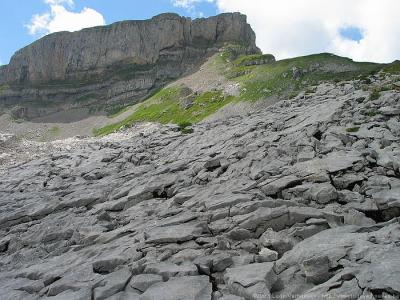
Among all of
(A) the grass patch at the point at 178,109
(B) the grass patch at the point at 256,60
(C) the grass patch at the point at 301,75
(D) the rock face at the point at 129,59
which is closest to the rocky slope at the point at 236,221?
(C) the grass patch at the point at 301,75

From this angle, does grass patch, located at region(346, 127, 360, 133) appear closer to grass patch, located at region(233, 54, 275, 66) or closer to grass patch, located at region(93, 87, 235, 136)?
grass patch, located at region(93, 87, 235, 136)

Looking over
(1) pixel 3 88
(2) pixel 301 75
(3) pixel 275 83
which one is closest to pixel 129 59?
(1) pixel 3 88

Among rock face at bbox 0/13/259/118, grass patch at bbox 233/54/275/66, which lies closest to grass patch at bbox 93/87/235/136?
grass patch at bbox 233/54/275/66

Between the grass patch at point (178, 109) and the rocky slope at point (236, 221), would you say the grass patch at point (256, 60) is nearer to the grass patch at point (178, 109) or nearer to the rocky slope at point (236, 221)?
the grass patch at point (178, 109)

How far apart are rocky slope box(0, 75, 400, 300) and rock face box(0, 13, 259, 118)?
5983 inches

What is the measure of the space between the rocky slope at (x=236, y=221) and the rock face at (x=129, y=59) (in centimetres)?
15197

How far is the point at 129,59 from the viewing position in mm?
195125

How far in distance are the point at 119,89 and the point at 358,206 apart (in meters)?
174

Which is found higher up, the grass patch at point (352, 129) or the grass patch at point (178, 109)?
the grass patch at point (178, 109)

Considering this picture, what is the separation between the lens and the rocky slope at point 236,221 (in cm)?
1359

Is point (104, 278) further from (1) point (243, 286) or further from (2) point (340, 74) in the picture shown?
(2) point (340, 74)

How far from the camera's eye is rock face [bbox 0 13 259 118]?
185 meters

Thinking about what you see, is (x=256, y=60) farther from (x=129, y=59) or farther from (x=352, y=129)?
(x=352, y=129)

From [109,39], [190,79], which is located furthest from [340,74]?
[109,39]
